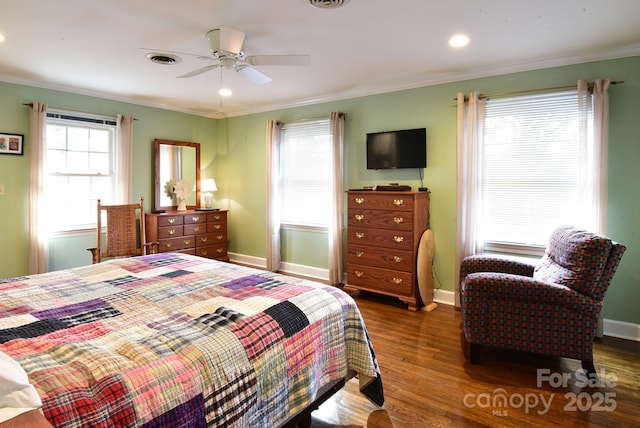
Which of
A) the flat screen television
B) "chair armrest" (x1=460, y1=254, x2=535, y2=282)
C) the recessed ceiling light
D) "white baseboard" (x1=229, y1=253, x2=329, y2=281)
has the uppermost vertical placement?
the recessed ceiling light

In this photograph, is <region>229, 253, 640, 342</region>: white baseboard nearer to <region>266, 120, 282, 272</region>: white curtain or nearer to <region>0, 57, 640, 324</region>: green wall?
<region>0, 57, 640, 324</region>: green wall

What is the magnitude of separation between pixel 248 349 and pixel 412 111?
3.46m

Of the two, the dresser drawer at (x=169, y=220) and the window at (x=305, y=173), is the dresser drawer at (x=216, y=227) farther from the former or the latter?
the window at (x=305, y=173)

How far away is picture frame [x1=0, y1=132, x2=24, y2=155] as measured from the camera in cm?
391

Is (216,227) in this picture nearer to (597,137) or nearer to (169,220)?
(169,220)

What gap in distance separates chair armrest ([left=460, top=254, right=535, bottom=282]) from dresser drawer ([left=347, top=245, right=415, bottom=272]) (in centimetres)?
61

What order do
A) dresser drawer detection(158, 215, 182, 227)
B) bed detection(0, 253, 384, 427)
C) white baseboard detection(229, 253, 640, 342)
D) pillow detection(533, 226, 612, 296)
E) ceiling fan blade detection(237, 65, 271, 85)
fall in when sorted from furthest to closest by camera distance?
dresser drawer detection(158, 215, 182, 227) → white baseboard detection(229, 253, 640, 342) → ceiling fan blade detection(237, 65, 271, 85) → pillow detection(533, 226, 612, 296) → bed detection(0, 253, 384, 427)

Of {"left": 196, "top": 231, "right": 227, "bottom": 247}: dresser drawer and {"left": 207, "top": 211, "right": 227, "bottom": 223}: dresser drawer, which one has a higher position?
{"left": 207, "top": 211, "right": 227, "bottom": 223}: dresser drawer

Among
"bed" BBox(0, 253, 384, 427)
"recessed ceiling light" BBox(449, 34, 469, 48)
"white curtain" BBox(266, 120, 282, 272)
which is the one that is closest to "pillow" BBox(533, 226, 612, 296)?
"bed" BBox(0, 253, 384, 427)

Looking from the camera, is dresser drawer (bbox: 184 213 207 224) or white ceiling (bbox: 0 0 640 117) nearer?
white ceiling (bbox: 0 0 640 117)

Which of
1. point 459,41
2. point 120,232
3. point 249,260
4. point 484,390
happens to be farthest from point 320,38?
point 249,260

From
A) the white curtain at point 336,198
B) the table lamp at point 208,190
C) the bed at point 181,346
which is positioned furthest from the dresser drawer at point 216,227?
the bed at point 181,346

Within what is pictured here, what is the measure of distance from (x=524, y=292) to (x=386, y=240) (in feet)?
5.37

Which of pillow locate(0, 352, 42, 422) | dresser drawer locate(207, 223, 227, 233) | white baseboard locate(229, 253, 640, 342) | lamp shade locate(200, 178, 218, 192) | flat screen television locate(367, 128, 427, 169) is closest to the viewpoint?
pillow locate(0, 352, 42, 422)
